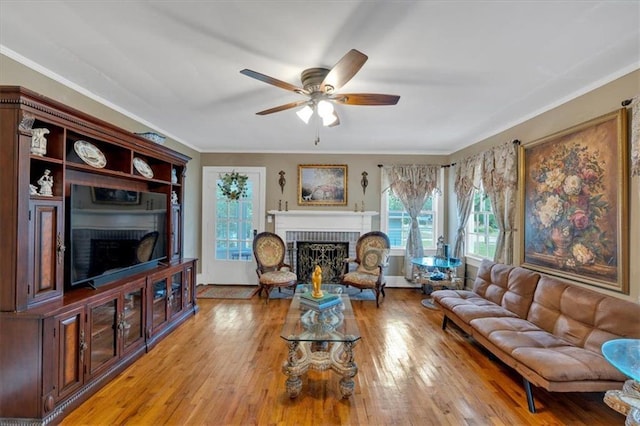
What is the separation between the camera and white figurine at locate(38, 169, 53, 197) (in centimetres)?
202

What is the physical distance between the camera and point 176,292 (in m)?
3.46

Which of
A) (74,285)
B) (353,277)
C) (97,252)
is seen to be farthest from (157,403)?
(353,277)

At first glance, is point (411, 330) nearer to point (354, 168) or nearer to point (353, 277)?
point (353, 277)

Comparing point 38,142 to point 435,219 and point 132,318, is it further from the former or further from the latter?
point 435,219

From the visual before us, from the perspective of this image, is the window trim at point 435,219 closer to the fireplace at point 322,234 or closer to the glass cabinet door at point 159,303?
the fireplace at point 322,234

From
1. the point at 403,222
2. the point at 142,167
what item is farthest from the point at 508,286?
the point at 142,167

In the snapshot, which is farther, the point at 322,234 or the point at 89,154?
the point at 322,234

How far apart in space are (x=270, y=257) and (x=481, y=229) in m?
3.39

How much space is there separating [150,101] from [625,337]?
4578mm

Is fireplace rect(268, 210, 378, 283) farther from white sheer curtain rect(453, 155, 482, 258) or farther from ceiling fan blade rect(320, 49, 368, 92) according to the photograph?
ceiling fan blade rect(320, 49, 368, 92)

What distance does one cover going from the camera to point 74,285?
223 centimetres

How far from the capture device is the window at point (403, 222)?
5270 mm

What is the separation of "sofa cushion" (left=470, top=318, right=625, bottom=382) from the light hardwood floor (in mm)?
364

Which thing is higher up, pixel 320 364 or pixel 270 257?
pixel 270 257
